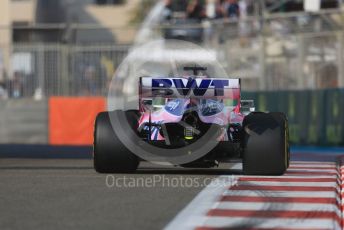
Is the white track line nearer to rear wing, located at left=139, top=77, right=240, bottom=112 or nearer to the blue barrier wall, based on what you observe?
rear wing, located at left=139, top=77, right=240, bottom=112

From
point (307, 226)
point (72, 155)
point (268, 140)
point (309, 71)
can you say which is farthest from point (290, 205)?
point (309, 71)

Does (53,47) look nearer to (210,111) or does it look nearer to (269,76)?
(269,76)

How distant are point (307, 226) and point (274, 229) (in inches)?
13.6

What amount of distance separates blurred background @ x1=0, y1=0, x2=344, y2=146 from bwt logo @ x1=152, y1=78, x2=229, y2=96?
8.94 meters

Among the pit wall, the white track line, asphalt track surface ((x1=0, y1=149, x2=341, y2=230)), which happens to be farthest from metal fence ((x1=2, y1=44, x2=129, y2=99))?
the white track line

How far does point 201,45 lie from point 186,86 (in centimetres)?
992

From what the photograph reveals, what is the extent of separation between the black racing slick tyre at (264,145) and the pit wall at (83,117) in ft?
31.4

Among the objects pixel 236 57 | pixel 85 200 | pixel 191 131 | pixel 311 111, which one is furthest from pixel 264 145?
pixel 236 57

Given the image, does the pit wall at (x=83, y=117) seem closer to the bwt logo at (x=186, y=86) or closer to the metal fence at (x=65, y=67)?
the metal fence at (x=65, y=67)

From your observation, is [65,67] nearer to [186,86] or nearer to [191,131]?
[186,86]

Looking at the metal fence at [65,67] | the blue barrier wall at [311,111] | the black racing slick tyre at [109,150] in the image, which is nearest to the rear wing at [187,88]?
the black racing slick tyre at [109,150]

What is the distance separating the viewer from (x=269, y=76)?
71.5 ft

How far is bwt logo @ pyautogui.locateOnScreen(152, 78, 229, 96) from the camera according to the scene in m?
11.8

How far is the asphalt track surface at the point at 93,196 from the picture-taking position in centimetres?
762
